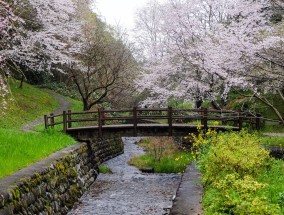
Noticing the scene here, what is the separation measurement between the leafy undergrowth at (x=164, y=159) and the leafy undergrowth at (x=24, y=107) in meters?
7.12

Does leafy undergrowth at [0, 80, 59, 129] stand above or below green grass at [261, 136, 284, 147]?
above

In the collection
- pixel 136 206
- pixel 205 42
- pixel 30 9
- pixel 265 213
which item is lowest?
pixel 136 206

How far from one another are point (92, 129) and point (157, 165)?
13.2 feet

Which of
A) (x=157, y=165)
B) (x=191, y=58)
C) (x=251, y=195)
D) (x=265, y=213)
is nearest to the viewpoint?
(x=265, y=213)

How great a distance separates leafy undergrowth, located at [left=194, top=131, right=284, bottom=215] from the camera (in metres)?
6.13

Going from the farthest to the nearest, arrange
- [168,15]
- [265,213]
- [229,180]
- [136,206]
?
[168,15] → [136,206] → [229,180] → [265,213]

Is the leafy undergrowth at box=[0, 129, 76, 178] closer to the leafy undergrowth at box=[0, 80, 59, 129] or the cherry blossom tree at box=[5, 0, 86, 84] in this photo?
the leafy undergrowth at box=[0, 80, 59, 129]

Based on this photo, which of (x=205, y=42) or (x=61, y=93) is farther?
(x=61, y=93)

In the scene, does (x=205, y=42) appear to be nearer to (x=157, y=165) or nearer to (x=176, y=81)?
(x=176, y=81)

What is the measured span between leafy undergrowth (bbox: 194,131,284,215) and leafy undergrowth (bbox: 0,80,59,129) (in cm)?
1160

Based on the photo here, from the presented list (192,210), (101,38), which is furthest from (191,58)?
(192,210)

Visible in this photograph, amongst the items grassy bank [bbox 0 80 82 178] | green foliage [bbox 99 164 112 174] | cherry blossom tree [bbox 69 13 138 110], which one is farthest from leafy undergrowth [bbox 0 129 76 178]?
cherry blossom tree [bbox 69 13 138 110]

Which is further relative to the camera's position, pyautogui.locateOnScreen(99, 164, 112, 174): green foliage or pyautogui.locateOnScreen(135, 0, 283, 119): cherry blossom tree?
pyautogui.locateOnScreen(99, 164, 112, 174): green foliage

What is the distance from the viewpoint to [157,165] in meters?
19.3
